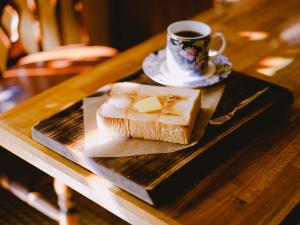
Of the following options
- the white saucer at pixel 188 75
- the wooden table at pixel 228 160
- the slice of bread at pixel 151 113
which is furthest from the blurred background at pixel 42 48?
the slice of bread at pixel 151 113

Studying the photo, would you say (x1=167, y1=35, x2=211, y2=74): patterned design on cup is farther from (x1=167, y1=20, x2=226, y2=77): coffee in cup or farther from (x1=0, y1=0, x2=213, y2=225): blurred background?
(x1=0, y1=0, x2=213, y2=225): blurred background

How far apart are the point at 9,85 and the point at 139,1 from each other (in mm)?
1302

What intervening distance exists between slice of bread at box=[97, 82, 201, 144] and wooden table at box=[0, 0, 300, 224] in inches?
4.0

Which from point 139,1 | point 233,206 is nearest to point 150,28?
point 139,1

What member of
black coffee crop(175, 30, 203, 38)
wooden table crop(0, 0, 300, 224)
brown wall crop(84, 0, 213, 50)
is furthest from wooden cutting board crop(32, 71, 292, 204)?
brown wall crop(84, 0, 213, 50)

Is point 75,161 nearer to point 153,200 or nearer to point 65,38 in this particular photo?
point 153,200

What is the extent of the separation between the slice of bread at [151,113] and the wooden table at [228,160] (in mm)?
102

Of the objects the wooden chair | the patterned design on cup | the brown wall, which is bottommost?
the brown wall

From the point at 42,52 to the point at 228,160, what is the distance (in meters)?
1.00

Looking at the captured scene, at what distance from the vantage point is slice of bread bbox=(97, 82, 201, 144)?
868 millimetres

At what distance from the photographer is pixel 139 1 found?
261cm

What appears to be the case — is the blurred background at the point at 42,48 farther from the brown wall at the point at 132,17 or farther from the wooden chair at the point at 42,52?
the brown wall at the point at 132,17

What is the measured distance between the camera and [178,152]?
856 mm

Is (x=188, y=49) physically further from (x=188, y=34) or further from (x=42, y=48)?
(x=42, y=48)
